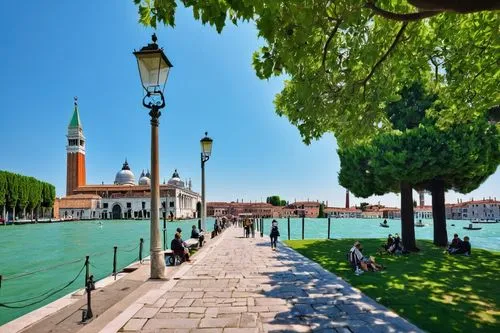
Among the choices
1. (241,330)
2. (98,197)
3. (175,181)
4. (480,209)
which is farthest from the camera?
(480,209)

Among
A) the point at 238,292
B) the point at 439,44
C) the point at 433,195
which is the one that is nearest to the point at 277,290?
the point at 238,292

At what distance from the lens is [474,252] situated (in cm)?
1866

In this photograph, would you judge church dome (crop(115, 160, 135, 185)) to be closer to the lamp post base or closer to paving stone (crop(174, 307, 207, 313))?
the lamp post base

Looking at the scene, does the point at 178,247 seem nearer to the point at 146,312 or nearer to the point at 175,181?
the point at 146,312

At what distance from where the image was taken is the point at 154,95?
1044 cm

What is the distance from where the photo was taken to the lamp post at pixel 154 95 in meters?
9.87

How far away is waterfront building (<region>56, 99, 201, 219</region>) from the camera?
432 ft

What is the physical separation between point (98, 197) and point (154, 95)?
136800mm

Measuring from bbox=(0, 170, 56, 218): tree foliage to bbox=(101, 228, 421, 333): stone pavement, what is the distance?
7686cm

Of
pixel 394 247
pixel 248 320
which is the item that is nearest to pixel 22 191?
pixel 394 247

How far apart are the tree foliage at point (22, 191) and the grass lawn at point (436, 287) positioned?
76.0m

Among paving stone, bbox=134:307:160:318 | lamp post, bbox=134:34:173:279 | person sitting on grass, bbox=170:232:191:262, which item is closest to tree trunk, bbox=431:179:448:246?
person sitting on grass, bbox=170:232:191:262

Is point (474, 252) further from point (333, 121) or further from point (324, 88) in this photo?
point (324, 88)

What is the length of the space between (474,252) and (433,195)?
4.38 m
